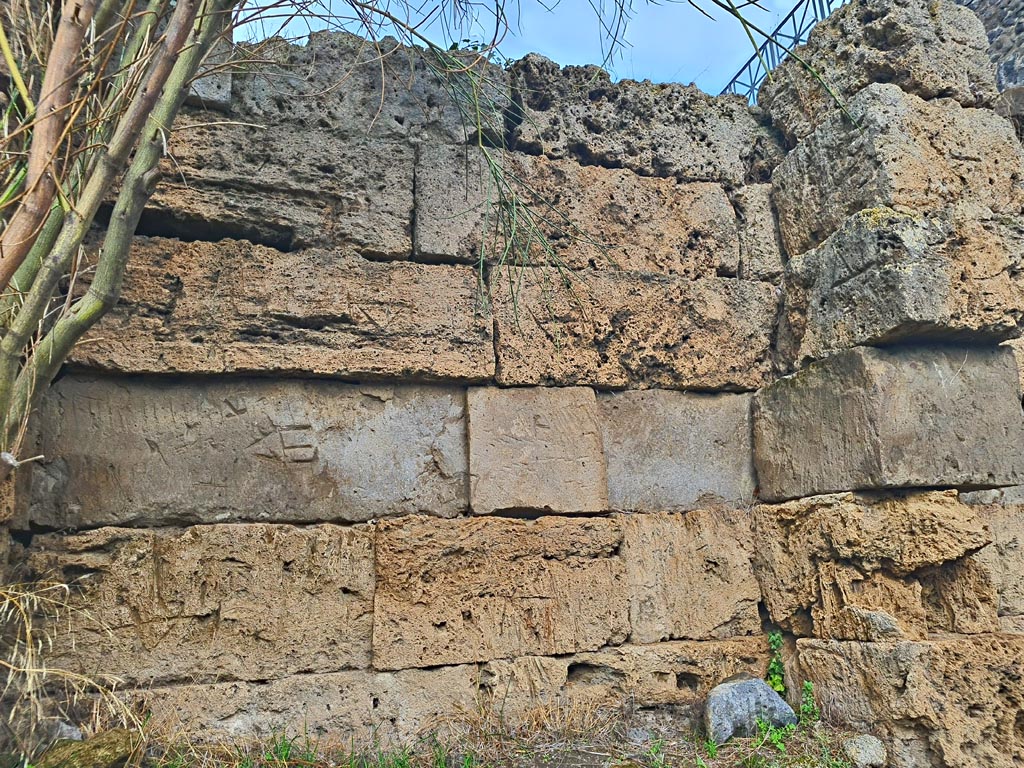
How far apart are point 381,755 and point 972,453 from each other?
8.79 feet

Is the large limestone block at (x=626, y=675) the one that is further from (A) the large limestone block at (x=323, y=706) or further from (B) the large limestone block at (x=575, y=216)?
(B) the large limestone block at (x=575, y=216)

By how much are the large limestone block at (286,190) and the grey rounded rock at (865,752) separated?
273 cm

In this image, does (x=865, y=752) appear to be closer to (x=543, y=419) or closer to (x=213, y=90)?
(x=543, y=419)

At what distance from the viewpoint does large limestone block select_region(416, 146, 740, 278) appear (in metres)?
4.10

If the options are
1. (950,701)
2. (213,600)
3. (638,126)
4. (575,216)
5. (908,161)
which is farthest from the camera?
(638,126)

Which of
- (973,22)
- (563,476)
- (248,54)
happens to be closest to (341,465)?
(563,476)

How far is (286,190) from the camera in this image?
3893mm

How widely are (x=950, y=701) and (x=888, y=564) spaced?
56cm

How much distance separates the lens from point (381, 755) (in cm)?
342

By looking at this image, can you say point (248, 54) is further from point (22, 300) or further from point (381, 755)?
point (381, 755)

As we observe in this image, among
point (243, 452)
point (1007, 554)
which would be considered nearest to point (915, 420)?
point (1007, 554)

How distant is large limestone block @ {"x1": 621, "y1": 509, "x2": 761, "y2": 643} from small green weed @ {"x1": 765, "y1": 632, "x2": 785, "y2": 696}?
0.29 ft

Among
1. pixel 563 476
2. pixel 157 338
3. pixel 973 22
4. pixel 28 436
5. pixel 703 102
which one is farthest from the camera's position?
pixel 703 102

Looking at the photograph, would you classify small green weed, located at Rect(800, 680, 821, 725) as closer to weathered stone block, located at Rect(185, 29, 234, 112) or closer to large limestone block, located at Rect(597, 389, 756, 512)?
large limestone block, located at Rect(597, 389, 756, 512)
